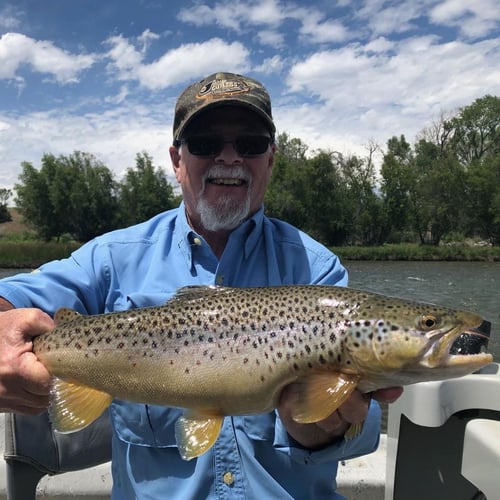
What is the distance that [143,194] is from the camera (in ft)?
221

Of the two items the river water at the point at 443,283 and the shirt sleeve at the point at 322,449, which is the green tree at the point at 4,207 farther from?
the shirt sleeve at the point at 322,449

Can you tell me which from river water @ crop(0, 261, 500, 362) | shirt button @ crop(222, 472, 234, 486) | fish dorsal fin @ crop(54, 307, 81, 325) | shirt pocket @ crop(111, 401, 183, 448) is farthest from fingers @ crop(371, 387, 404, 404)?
river water @ crop(0, 261, 500, 362)

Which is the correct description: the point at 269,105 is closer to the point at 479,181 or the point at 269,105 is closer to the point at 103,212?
the point at 479,181

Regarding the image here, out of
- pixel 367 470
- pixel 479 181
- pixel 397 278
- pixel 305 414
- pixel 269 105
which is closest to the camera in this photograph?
pixel 305 414

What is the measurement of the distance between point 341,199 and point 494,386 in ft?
197

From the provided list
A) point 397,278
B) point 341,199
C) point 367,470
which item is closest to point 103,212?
point 341,199

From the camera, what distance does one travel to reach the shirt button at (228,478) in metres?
2.64

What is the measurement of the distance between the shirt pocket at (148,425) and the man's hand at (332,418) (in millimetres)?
627

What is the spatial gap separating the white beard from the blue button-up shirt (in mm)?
92

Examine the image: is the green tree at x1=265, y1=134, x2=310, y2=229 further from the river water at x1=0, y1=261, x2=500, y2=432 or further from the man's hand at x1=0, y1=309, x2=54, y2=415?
the man's hand at x1=0, y1=309, x2=54, y2=415

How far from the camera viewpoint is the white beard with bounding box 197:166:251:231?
10.4 feet

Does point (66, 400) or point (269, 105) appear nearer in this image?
point (66, 400)

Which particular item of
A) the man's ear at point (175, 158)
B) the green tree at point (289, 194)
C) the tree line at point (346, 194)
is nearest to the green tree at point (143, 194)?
the tree line at point (346, 194)

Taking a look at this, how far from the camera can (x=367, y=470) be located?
422cm
